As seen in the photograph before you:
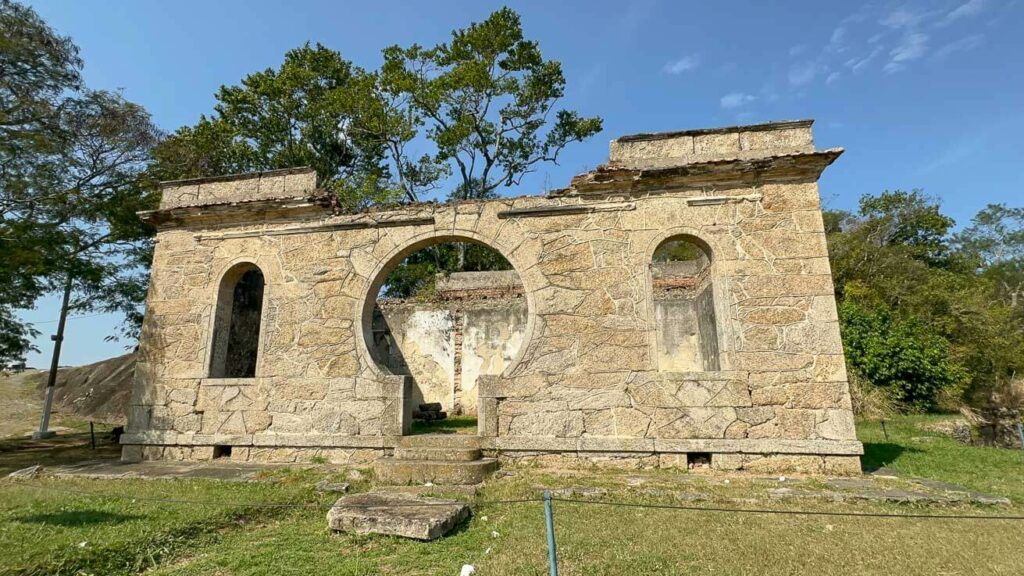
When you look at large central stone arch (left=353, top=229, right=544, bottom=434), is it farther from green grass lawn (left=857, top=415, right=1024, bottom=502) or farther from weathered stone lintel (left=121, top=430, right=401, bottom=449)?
green grass lawn (left=857, top=415, right=1024, bottom=502)


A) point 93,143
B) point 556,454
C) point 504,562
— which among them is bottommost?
point 504,562

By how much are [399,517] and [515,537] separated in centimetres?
98

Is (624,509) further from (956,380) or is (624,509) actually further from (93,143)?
(956,380)

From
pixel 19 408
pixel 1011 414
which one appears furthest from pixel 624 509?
pixel 19 408

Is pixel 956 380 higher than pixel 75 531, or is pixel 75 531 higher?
pixel 956 380

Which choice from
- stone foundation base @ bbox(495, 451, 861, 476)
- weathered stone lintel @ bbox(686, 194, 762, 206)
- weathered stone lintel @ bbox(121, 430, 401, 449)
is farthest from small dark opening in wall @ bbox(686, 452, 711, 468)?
weathered stone lintel @ bbox(121, 430, 401, 449)

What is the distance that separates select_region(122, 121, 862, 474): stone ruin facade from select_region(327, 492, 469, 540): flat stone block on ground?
209 centimetres

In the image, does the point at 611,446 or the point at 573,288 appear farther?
the point at 573,288

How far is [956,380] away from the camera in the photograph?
13.5 metres

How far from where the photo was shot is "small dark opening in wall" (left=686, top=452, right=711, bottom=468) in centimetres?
635

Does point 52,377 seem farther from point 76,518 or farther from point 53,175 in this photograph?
point 76,518

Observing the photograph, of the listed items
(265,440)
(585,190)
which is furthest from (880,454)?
(265,440)

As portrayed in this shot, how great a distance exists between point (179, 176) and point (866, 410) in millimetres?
17468

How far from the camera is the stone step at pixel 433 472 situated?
229 inches
